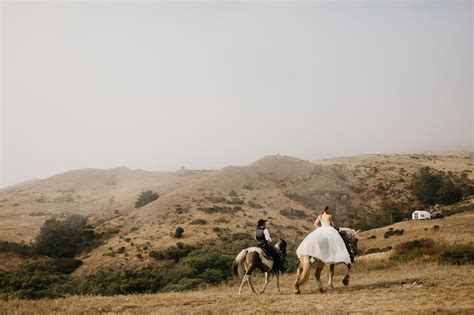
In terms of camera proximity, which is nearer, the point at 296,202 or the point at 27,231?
the point at 27,231

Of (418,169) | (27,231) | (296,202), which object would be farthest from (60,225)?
(418,169)

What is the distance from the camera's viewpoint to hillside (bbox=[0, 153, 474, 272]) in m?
52.8

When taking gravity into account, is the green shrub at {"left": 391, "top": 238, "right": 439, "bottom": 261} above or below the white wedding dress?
below

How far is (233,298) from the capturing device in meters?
13.6

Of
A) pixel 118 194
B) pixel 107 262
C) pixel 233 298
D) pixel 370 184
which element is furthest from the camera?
pixel 118 194

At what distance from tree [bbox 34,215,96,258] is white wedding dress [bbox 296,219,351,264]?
151 ft

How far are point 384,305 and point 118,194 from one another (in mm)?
90343

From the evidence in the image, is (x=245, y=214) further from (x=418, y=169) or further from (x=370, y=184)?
(x=418, y=169)

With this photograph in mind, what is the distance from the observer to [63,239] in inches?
2137

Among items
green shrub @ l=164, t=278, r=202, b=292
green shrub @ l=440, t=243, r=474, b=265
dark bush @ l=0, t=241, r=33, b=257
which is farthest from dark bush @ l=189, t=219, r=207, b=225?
green shrub @ l=440, t=243, r=474, b=265

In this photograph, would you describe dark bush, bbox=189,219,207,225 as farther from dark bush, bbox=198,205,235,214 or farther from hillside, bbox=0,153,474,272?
dark bush, bbox=198,205,235,214

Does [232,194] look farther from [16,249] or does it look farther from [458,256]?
[458,256]

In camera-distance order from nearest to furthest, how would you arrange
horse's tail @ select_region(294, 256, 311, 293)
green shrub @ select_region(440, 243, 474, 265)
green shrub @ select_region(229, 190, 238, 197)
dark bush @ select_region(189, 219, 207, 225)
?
1. horse's tail @ select_region(294, 256, 311, 293)
2. green shrub @ select_region(440, 243, 474, 265)
3. dark bush @ select_region(189, 219, 207, 225)
4. green shrub @ select_region(229, 190, 238, 197)

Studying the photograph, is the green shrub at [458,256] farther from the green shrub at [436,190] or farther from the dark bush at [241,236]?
the green shrub at [436,190]
